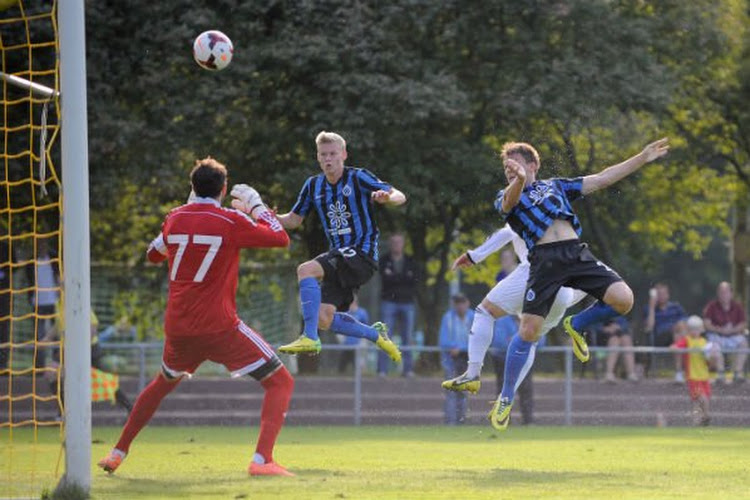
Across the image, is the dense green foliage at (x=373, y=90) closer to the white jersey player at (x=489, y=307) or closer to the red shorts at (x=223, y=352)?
the white jersey player at (x=489, y=307)

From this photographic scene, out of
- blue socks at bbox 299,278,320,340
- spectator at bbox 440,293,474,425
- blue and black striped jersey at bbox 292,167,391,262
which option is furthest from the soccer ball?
spectator at bbox 440,293,474,425

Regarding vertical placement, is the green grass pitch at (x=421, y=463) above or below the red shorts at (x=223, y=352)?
below

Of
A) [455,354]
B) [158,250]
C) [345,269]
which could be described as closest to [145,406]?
[158,250]

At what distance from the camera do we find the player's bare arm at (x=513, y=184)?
10.5m

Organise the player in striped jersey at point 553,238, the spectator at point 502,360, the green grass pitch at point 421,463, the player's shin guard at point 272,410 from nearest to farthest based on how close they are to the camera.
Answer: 1. the green grass pitch at point 421,463
2. the player's shin guard at point 272,410
3. the player in striped jersey at point 553,238
4. the spectator at point 502,360

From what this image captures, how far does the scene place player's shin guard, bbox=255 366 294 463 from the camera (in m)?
10.3

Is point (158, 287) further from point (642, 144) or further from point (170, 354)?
point (170, 354)

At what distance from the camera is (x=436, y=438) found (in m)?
Result: 15.9

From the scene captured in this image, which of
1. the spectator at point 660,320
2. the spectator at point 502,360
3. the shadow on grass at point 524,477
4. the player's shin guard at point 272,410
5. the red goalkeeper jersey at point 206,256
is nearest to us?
the red goalkeeper jersey at point 206,256

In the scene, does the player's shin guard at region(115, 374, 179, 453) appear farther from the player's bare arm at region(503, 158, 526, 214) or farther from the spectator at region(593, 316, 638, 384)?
the spectator at region(593, 316, 638, 384)

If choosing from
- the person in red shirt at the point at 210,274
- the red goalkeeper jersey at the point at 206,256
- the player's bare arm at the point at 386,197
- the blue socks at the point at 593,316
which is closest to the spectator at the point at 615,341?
the blue socks at the point at 593,316

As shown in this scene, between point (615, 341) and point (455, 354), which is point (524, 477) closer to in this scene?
point (455, 354)

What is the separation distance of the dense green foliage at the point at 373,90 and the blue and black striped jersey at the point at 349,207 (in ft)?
30.5

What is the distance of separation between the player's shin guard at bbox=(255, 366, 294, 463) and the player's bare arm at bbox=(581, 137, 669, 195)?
2769mm
